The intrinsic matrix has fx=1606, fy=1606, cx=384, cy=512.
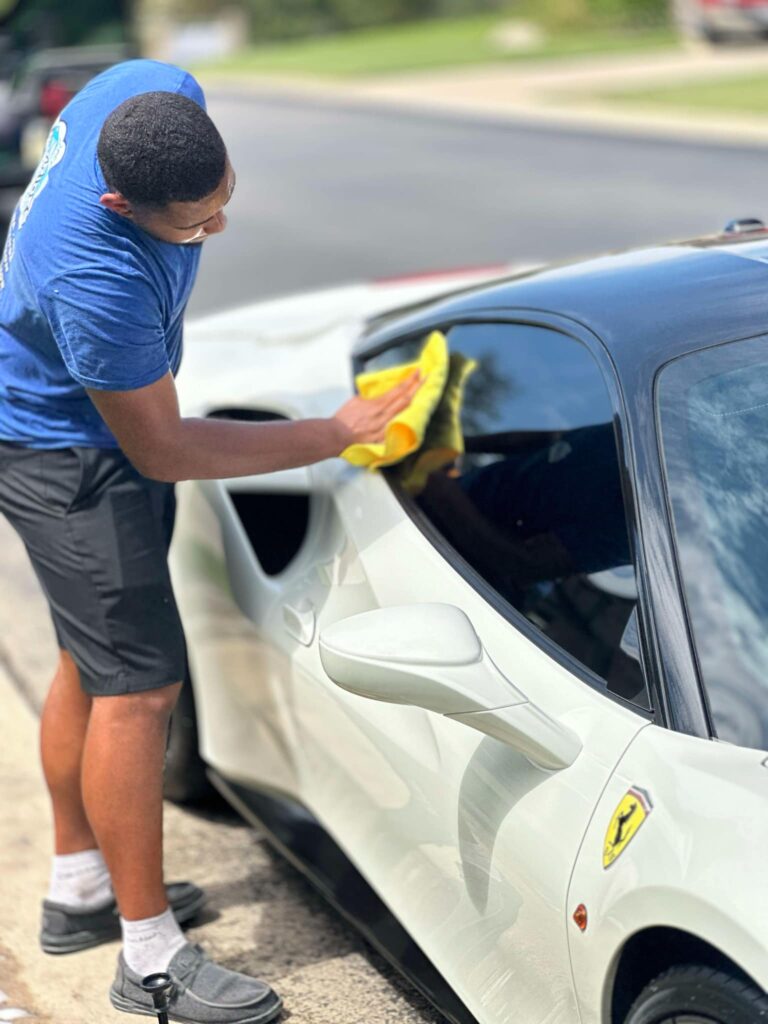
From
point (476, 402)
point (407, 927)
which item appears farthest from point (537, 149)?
point (407, 927)

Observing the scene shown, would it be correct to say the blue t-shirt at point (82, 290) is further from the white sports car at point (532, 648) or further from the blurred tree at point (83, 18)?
the blurred tree at point (83, 18)

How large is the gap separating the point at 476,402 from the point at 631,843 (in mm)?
1440

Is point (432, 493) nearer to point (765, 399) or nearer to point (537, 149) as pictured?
point (765, 399)

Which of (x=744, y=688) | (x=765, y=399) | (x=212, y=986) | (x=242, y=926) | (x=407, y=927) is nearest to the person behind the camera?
(x=744, y=688)

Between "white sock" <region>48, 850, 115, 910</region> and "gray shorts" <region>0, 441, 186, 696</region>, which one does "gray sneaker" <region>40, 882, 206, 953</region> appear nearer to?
"white sock" <region>48, 850, 115, 910</region>

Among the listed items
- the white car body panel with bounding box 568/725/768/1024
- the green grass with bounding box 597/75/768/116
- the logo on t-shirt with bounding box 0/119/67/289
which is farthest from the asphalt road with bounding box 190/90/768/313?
the white car body panel with bounding box 568/725/768/1024

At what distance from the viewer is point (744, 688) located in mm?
2287

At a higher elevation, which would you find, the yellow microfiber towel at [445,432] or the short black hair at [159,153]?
the short black hair at [159,153]

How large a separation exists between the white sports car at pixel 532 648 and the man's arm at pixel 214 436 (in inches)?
4.5

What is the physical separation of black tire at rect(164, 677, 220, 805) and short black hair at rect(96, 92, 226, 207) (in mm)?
1372

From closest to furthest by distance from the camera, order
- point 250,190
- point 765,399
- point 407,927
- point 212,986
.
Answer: point 765,399
point 407,927
point 212,986
point 250,190

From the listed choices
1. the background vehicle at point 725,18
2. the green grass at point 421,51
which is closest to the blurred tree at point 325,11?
the green grass at point 421,51

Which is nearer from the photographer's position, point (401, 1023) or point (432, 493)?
point (401, 1023)

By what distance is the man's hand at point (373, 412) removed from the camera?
297 centimetres
